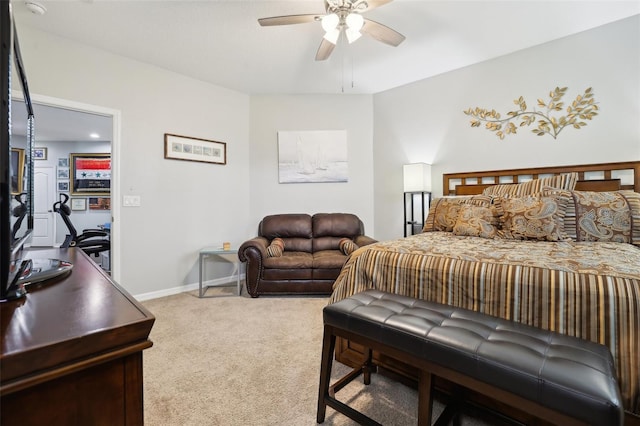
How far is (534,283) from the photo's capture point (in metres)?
1.35

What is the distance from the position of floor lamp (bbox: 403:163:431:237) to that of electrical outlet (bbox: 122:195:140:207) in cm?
325

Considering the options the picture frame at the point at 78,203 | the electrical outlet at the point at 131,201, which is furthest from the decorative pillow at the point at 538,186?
the picture frame at the point at 78,203

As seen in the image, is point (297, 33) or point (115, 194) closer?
point (297, 33)

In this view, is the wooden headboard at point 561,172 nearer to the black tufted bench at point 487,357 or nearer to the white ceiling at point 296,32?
the white ceiling at point 296,32

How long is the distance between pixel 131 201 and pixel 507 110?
14.5 ft

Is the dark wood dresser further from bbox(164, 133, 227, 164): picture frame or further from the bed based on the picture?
bbox(164, 133, 227, 164): picture frame

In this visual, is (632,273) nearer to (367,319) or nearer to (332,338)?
(367,319)

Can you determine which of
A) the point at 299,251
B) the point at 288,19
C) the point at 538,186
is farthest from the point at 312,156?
the point at 538,186

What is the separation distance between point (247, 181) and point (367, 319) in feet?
11.6

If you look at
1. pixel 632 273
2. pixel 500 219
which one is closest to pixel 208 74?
pixel 500 219

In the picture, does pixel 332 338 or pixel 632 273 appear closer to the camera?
pixel 632 273

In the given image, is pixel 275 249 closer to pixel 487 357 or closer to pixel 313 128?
pixel 313 128

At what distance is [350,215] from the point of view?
4.26m

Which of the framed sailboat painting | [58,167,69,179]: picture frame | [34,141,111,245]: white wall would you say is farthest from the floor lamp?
[58,167,69,179]: picture frame
